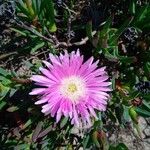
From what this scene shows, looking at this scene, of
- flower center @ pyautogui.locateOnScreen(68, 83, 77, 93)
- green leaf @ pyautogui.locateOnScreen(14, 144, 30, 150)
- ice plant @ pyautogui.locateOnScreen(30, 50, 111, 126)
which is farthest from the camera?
green leaf @ pyautogui.locateOnScreen(14, 144, 30, 150)

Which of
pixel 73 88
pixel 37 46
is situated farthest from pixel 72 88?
pixel 37 46

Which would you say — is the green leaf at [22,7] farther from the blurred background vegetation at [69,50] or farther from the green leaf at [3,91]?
the green leaf at [3,91]

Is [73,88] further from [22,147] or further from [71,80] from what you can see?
[22,147]

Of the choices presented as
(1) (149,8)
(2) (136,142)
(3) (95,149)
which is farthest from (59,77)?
(2) (136,142)

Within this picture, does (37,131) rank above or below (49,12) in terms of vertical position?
below

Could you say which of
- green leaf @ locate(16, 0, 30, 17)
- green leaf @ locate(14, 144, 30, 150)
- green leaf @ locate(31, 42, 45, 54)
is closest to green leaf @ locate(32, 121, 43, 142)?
green leaf @ locate(14, 144, 30, 150)

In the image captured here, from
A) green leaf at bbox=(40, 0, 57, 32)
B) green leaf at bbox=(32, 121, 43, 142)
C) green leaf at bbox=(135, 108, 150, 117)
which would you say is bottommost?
green leaf at bbox=(32, 121, 43, 142)

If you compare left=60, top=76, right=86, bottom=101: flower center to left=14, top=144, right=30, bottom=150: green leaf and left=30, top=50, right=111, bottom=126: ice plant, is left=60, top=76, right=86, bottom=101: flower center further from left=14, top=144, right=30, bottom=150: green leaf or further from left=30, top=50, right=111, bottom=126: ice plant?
left=14, top=144, right=30, bottom=150: green leaf

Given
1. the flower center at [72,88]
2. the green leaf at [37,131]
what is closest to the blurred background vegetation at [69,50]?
the green leaf at [37,131]

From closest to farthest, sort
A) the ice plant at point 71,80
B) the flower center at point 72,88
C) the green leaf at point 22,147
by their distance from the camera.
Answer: the ice plant at point 71,80 < the flower center at point 72,88 < the green leaf at point 22,147
